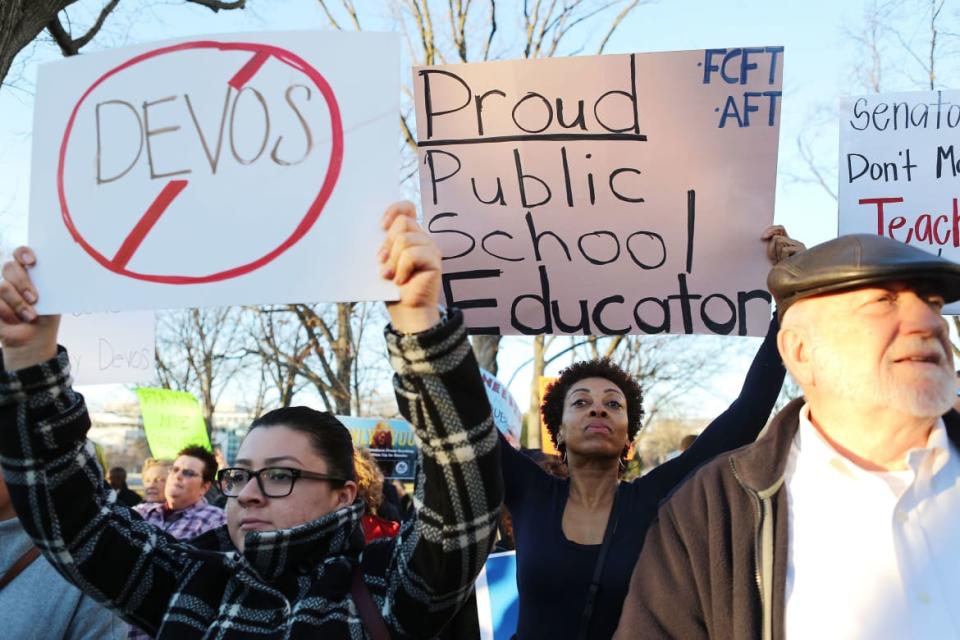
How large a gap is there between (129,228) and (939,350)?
165 centimetres

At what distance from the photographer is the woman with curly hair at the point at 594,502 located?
114 inches

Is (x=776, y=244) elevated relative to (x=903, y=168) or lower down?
lower down

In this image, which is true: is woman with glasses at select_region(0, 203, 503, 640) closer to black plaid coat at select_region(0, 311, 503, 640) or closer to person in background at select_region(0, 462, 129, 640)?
black plaid coat at select_region(0, 311, 503, 640)

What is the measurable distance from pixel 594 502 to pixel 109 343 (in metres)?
2.99

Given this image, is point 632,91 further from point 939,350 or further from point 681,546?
point 681,546

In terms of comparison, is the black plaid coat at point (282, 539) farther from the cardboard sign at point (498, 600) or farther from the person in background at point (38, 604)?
the cardboard sign at point (498, 600)

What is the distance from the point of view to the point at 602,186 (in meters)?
3.06

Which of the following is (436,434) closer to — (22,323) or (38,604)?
(22,323)

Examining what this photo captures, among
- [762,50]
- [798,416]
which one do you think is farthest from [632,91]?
[798,416]

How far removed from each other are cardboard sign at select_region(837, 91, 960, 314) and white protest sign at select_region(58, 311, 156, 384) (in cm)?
342

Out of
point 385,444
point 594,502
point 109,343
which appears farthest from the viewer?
point 385,444

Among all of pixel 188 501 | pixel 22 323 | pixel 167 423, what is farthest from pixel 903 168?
pixel 167 423

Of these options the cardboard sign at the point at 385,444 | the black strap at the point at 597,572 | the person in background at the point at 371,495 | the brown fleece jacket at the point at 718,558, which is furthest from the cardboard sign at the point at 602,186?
the cardboard sign at the point at 385,444

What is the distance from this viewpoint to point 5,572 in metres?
2.65
